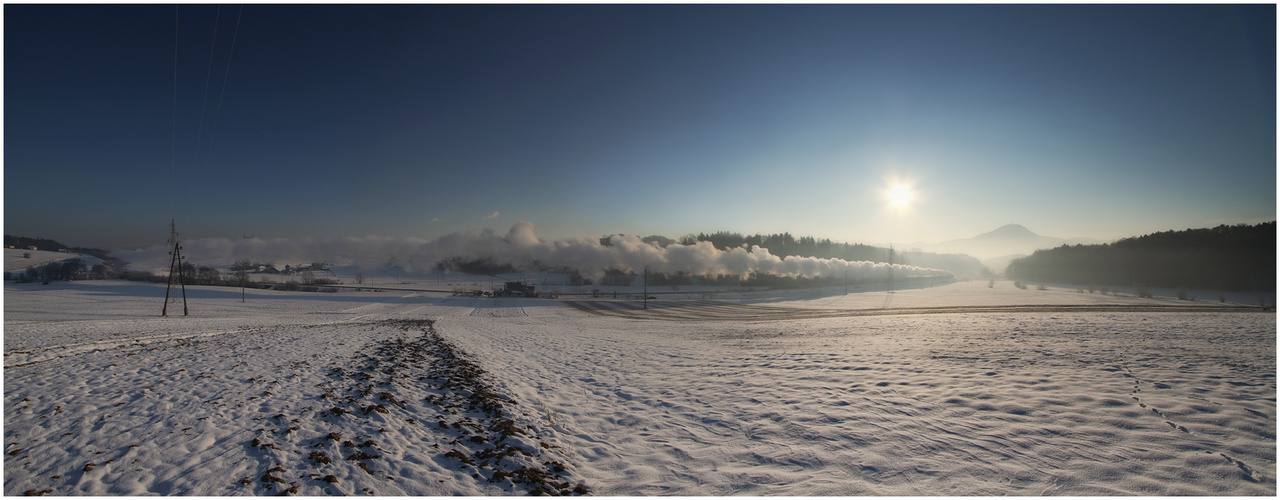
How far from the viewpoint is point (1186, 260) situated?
72250 mm

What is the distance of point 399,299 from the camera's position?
6544cm

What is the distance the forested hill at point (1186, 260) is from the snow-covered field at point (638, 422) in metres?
86.4

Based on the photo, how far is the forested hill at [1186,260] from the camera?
62344 millimetres

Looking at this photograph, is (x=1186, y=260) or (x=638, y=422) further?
(x=1186, y=260)

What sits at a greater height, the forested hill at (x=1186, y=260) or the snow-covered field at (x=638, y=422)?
the forested hill at (x=1186, y=260)

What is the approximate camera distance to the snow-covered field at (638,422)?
5.73m

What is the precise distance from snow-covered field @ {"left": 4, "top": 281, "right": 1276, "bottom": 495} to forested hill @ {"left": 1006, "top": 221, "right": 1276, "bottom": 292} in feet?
284

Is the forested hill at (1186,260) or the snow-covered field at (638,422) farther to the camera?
the forested hill at (1186,260)

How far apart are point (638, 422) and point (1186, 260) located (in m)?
113

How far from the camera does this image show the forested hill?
62344mm

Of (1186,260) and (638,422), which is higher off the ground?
(1186,260)

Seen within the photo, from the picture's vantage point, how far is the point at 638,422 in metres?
8.34

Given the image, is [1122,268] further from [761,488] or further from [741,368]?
[761,488]

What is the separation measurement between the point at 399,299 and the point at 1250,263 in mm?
128086
